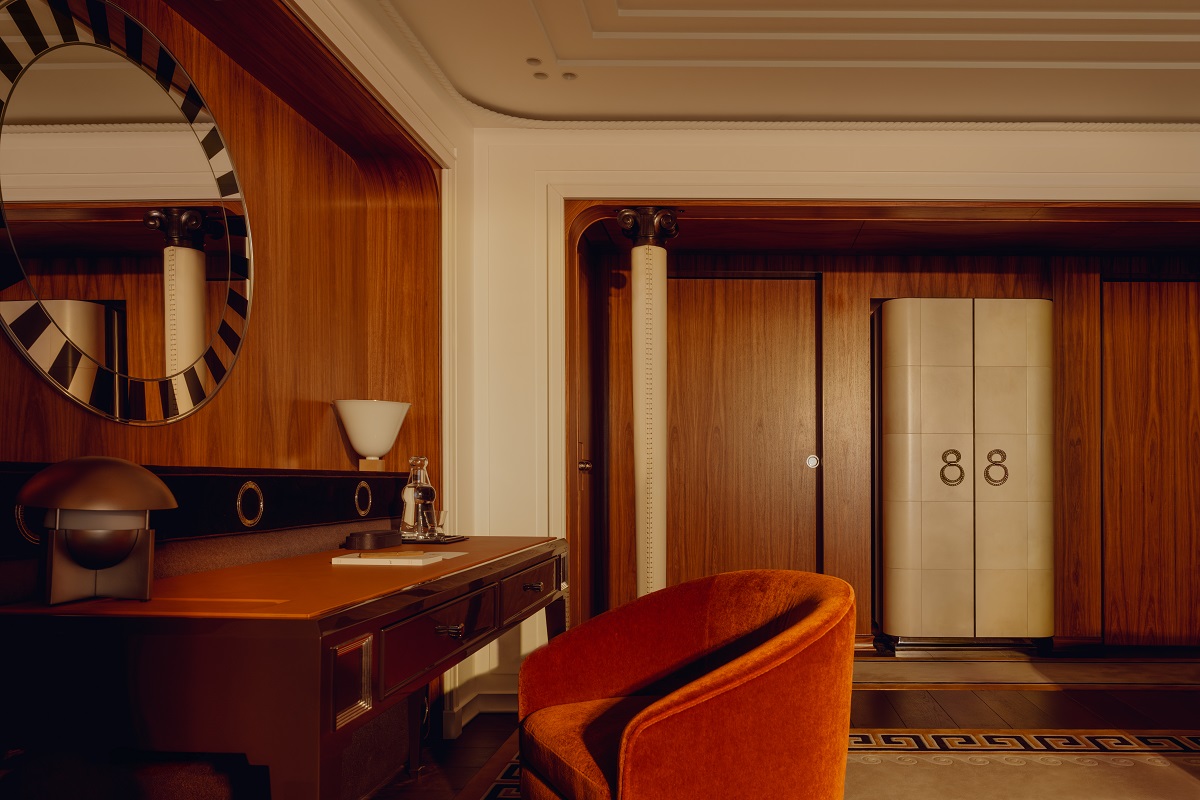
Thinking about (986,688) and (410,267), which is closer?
(410,267)

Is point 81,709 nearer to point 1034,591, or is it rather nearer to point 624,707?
point 624,707

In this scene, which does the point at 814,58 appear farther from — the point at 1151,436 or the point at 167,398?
the point at 1151,436

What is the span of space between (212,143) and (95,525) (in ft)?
3.95

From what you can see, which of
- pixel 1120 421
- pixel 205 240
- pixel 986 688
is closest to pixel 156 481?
pixel 205 240

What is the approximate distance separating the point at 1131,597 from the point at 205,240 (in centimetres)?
479

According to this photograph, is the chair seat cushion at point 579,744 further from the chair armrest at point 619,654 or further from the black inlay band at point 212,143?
the black inlay band at point 212,143

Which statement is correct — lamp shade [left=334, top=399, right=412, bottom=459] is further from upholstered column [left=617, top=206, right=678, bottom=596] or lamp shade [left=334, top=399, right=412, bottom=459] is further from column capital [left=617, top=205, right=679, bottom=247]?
column capital [left=617, top=205, right=679, bottom=247]

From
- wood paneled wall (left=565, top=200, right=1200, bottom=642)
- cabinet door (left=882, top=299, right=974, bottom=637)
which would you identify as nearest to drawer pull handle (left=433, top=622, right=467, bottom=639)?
wood paneled wall (left=565, top=200, right=1200, bottom=642)

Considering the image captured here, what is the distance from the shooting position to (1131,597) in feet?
15.7

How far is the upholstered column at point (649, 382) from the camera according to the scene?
3.85 metres

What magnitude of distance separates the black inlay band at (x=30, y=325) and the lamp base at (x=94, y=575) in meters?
0.47

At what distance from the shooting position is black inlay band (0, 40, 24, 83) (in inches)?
60.6

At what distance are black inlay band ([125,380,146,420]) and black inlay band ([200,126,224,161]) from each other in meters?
0.61

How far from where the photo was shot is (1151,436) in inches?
191
